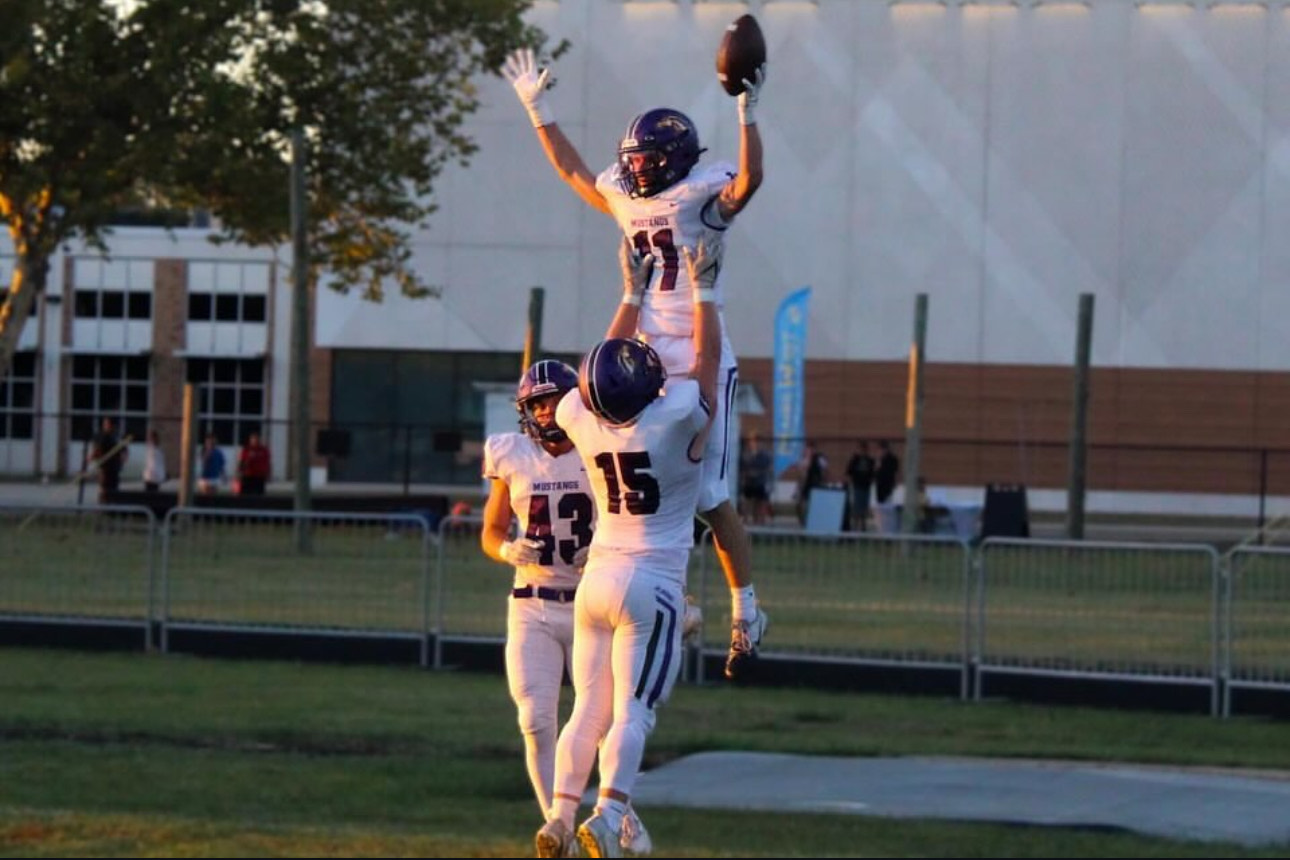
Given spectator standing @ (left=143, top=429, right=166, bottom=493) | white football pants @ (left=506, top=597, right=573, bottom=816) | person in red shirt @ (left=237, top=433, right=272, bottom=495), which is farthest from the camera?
spectator standing @ (left=143, top=429, right=166, bottom=493)

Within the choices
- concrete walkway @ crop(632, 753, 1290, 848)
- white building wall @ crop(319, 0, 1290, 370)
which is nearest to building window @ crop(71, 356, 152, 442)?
white building wall @ crop(319, 0, 1290, 370)

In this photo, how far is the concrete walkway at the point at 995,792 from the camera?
62.9 ft

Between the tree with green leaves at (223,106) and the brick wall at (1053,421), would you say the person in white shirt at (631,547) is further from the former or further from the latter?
the brick wall at (1053,421)

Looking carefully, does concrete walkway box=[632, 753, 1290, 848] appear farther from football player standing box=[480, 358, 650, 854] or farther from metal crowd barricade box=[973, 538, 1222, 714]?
football player standing box=[480, 358, 650, 854]

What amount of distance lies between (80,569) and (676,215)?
74.0 ft

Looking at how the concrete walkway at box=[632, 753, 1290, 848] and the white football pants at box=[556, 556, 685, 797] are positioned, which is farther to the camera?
the concrete walkway at box=[632, 753, 1290, 848]

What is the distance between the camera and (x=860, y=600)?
25344 mm

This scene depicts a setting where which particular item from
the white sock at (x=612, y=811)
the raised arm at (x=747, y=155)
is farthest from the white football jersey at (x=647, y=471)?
the white sock at (x=612, y=811)

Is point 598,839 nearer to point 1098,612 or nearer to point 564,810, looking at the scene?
point 564,810

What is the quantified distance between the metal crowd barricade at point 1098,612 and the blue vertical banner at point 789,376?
16215 mm

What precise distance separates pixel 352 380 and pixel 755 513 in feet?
57.7

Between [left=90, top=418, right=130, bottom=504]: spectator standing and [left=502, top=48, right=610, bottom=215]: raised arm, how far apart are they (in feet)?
128

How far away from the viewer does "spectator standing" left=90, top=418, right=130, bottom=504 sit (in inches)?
1814

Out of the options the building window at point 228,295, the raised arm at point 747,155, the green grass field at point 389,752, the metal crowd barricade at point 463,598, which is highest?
the building window at point 228,295
